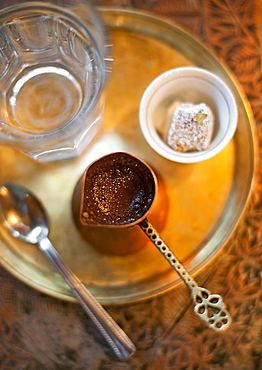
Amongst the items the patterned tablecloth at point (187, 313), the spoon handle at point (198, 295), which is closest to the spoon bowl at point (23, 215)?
the patterned tablecloth at point (187, 313)

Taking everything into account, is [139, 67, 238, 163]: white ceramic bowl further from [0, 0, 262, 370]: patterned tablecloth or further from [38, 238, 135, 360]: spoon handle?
[38, 238, 135, 360]: spoon handle

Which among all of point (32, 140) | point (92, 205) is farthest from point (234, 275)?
point (32, 140)

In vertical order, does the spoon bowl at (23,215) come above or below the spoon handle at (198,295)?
above

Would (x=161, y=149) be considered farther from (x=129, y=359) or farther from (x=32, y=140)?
(x=129, y=359)

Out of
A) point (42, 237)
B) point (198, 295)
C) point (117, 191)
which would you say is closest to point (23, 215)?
point (42, 237)

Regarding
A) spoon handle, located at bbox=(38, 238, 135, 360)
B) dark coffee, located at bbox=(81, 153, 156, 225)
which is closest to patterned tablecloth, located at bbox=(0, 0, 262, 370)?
spoon handle, located at bbox=(38, 238, 135, 360)

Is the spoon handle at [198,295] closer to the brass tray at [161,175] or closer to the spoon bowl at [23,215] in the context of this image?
the brass tray at [161,175]
